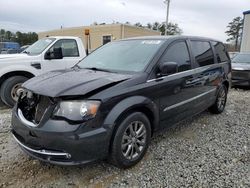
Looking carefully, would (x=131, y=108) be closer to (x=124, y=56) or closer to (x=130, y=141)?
(x=130, y=141)

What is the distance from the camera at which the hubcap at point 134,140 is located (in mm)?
3168

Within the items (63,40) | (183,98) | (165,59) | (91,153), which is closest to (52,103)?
(91,153)

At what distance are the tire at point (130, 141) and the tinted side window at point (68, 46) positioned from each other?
4318 mm

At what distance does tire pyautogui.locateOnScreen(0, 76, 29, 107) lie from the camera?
5.99 m

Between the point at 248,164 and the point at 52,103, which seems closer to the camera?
the point at 52,103

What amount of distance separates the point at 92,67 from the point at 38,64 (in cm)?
293

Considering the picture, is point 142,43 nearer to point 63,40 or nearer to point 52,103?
point 52,103

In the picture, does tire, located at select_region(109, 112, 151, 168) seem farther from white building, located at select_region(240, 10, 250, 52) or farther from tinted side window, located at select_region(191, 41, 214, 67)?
white building, located at select_region(240, 10, 250, 52)

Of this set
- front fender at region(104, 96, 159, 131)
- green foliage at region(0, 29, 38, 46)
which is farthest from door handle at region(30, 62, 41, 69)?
green foliage at region(0, 29, 38, 46)

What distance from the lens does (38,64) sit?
6371mm

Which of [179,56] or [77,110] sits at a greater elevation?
[179,56]

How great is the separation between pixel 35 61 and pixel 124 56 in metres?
3.28

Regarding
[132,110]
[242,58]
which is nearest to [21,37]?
[242,58]

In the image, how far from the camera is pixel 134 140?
3.27 metres
